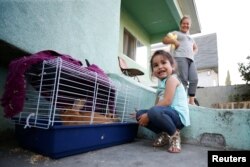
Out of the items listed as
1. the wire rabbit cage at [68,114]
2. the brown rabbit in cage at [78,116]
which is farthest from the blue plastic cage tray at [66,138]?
the brown rabbit in cage at [78,116]

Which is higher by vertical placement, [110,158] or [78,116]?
[78,116]

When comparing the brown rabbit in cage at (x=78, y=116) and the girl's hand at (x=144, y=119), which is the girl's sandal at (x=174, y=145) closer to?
the girl's hand at (x=144, y=119)

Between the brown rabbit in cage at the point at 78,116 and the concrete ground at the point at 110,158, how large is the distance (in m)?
0.25

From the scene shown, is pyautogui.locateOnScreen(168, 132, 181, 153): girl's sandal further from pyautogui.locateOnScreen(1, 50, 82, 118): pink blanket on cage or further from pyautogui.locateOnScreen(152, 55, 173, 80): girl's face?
pyautogui.locateOnScreen(1, 50, 82, 118): pink blanket on cage

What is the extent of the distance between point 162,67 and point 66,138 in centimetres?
113

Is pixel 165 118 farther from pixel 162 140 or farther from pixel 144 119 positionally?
pixel 162 140

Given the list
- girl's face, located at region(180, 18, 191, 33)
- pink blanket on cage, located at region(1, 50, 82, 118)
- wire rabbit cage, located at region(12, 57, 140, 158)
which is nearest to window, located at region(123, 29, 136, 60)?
girl's face, located at region(180, 18, 191, 33)

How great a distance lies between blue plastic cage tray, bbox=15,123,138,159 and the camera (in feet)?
4.38

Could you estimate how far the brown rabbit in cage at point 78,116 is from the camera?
5.26 ft

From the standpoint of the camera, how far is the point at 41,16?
1.92 m

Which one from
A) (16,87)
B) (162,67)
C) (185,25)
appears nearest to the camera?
(16,87)

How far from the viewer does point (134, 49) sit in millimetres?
7008

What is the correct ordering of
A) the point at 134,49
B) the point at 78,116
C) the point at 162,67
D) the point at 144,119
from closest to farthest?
the point at 78,116
the point at 144,119
the point at 162,67
the point at 134,49

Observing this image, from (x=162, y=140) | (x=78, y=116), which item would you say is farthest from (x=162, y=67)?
(x=78, y=116)
